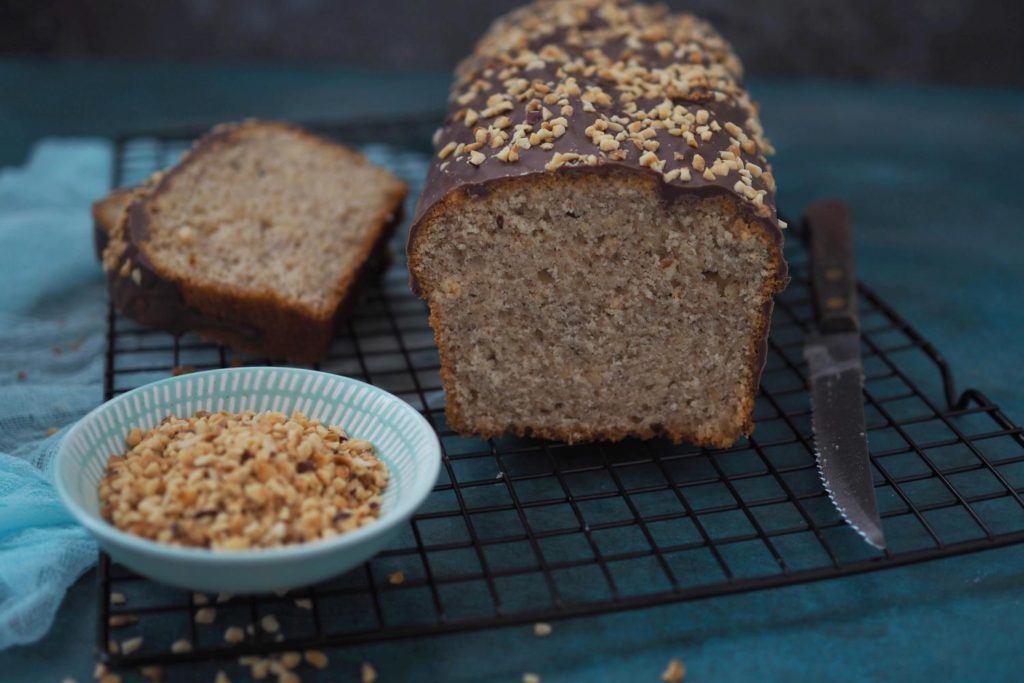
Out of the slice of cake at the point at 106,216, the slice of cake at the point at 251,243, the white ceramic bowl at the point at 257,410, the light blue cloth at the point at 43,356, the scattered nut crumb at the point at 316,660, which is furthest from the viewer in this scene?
the slice of cake at the point at 106,216

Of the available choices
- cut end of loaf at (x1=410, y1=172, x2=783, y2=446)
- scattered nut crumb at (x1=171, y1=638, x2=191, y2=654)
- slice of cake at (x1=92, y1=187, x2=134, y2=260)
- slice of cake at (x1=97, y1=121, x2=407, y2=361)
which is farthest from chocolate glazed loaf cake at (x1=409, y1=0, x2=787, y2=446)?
slice of cake at (x1=92, y1=187, x2=134, y2=260)

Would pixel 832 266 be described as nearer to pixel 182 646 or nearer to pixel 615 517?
pixel 615 517

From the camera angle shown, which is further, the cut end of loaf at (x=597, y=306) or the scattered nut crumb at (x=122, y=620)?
the cut end of loaf at (x=597, y=306)

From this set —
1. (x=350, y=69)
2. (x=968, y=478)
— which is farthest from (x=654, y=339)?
(x=350, y=69)

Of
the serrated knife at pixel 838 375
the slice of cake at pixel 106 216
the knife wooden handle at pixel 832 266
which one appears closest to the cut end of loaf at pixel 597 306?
the serrated knife at pixel 838 375

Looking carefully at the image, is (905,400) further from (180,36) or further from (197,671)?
(180,36)

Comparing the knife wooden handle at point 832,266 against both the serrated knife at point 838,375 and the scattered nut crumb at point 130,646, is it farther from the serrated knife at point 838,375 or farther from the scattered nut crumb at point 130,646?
the scattered nut crumb at point 130,646

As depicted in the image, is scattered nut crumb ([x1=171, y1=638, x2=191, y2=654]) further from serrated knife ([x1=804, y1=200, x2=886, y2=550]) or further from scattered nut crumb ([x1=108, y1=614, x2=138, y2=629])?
serrated knife ([x1=804, y1=200, x2=886, y2=550])

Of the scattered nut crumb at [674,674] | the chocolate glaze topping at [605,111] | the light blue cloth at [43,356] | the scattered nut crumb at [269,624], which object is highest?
the chocolate glaze topping at [605,111]
